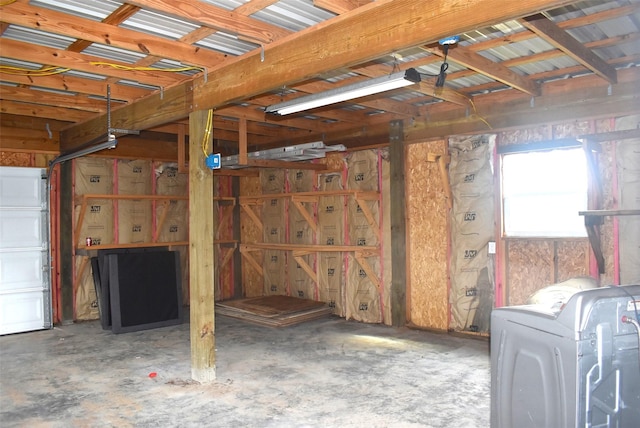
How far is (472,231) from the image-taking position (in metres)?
5.94

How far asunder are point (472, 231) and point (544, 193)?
0.94 metres

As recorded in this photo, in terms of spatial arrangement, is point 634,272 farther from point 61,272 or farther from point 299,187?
point 61,272

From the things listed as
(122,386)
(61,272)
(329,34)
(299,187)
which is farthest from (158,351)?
(329,34)

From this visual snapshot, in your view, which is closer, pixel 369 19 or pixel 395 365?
pixel 369 19

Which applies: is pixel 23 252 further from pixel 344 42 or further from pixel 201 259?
pixel 344 42

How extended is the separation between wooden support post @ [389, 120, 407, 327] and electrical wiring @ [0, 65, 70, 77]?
3874 millimetres

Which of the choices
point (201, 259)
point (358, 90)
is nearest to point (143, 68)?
point (201, 259)

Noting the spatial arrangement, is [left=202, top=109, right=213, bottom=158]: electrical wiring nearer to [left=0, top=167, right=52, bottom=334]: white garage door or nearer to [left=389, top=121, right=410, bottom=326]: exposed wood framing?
[left=389, top=121, right=410, bottom=326]: exposed wood framing

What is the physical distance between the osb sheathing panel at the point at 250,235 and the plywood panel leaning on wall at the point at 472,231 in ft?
12.4

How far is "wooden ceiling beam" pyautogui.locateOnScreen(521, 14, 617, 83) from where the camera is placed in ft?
11.1

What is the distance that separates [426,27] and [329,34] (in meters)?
0.80

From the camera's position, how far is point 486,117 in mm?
5656

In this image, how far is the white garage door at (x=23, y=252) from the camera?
6512 millimetres

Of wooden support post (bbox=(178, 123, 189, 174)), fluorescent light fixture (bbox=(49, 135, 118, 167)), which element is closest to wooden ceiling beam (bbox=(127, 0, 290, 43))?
fluorescent light fixture (bbox=(49, 135, 118, 167))
